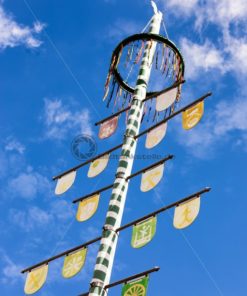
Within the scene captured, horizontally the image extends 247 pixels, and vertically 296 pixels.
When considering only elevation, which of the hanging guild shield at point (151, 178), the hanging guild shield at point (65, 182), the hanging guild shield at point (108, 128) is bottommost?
the hanging guild shield at point (151, 178)

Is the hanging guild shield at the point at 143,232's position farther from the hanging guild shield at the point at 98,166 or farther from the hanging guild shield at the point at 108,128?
the hanging guild shield at the point at 108,128

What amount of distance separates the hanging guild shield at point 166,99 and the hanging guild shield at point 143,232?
10.4 ft

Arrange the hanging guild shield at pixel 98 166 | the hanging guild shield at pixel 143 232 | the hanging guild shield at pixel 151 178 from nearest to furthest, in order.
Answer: the hanging guild shield at pixel 143 232 < the hanging guild shield at pixel 151 178 < the hanging guild shield at pixel 98 166

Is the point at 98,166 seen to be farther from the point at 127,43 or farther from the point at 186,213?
the point at 127,43

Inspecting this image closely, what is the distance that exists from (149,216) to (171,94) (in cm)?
333

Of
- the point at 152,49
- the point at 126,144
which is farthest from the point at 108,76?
the point at 126,144

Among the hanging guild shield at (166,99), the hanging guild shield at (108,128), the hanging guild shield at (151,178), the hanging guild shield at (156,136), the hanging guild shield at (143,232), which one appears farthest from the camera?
the hanging guild shield at (108,128)

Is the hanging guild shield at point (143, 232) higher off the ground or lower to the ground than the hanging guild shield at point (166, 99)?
lower

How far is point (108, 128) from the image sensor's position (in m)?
12.2

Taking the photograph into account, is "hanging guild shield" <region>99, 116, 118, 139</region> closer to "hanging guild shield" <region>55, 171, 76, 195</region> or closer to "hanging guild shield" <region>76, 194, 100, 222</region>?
"hanging guild shield" <region>55, 171, 76, 195</region>

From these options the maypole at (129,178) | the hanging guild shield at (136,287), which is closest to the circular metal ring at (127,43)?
the maypole at (129,178)

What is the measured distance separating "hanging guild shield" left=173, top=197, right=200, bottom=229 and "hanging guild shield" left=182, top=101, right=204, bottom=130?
2.09m

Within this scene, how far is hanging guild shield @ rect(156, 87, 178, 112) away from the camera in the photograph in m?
11.4

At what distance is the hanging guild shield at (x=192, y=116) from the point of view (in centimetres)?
1067
